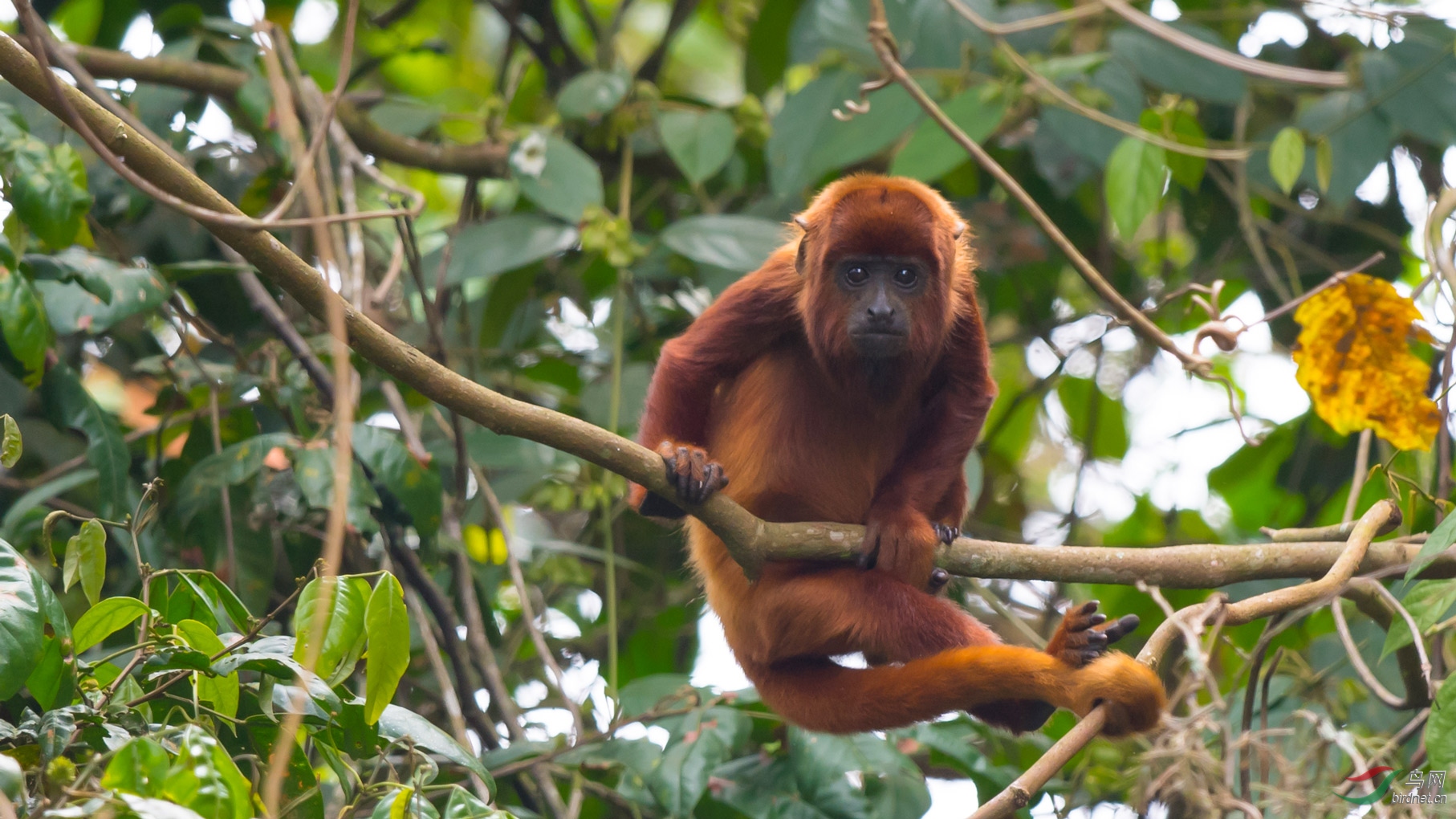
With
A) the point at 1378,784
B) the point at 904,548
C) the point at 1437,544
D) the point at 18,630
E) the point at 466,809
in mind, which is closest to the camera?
the point at 18,630

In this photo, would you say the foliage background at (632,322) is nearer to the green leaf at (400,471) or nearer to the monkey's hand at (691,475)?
the green leaf at (400,471)

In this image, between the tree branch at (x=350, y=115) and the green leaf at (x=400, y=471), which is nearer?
the green leaf at (x=400, y=471)

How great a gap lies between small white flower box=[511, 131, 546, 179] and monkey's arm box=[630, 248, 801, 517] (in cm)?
114

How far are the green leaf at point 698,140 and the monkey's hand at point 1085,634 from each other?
7.18 ft

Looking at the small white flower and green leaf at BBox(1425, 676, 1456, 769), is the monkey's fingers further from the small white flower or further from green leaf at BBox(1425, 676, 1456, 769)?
the small white flower

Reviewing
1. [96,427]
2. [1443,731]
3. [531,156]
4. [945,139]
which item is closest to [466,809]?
[1443,731]

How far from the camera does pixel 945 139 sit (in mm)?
4492

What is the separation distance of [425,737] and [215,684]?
0.43 metres

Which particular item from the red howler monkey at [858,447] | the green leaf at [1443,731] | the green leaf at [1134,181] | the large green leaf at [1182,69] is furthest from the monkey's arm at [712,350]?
the green leaf at [1443,731]

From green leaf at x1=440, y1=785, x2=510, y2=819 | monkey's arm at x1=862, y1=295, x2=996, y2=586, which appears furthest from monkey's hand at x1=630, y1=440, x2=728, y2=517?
green leaf at x1=440, y1=785, x2=510, y2=819

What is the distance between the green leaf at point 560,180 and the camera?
14.9 feet

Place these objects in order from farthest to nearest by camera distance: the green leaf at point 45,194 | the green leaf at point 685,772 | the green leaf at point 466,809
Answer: the green leaf at point 685,772 → the green leaf at point 45,194 → the green leaf at point 466,809

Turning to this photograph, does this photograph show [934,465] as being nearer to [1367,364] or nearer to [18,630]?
[1367,364]

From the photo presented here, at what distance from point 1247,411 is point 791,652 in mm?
3646
